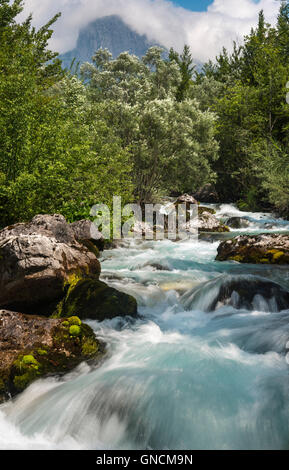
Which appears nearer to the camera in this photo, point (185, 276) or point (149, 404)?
point (149, 404)

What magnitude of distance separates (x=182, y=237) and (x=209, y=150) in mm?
11532

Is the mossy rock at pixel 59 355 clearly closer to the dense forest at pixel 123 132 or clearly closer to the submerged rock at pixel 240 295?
the submerged rock at pixel 240 295

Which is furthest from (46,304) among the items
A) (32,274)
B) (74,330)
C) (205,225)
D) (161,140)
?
(161,140)

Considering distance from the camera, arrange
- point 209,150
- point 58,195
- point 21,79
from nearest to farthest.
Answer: point 21,79 → point 58,195 → point 209,150

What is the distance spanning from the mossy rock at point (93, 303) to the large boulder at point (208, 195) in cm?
2665

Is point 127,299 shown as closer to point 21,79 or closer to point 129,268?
point 129,268

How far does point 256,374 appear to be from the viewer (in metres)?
3.88

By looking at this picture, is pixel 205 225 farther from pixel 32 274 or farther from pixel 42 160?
pixel 32 274

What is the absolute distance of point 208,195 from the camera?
31.5 m

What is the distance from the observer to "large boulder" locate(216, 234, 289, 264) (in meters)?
9.12

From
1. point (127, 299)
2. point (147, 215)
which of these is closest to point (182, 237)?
point (147, 215)

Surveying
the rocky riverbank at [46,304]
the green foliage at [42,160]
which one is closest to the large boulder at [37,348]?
the rocky riverbank at [46,304]

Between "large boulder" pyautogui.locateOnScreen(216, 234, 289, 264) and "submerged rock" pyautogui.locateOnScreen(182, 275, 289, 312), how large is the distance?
295 centimetres

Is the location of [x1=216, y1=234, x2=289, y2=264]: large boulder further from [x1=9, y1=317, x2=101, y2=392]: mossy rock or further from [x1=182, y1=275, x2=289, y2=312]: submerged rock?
[x1=9, y1=317, x2=101, y2=392]: mossy rock
